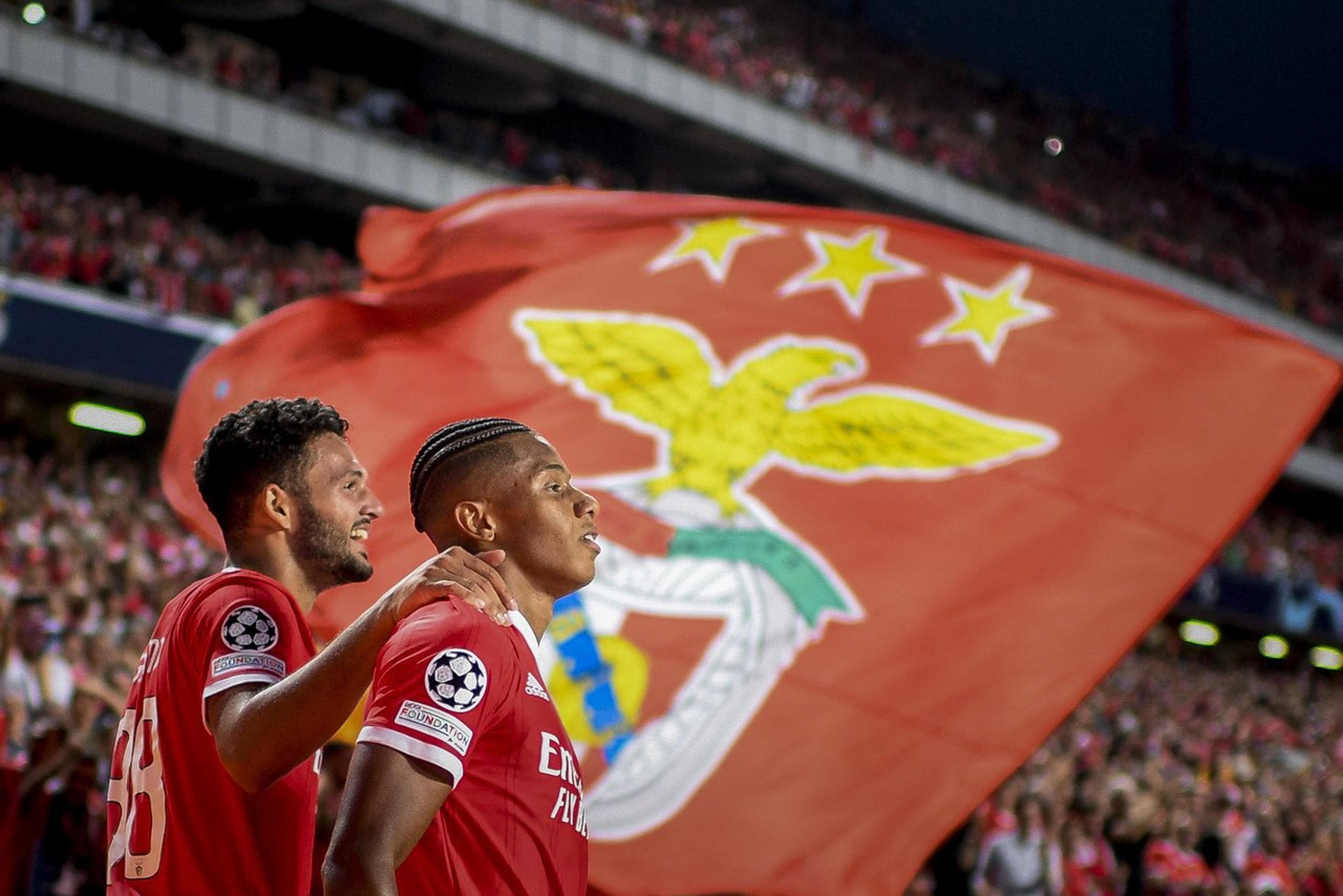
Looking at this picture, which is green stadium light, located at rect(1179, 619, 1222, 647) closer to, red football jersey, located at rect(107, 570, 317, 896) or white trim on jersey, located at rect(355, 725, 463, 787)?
red football jersey, located at rect(107, 570, 317, 896)

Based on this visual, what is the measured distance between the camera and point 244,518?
294cm

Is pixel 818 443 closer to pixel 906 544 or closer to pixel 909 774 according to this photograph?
pixel 906 544

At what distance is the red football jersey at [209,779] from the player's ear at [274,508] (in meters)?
0.14

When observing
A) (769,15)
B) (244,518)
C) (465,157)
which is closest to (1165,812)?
(244,518)

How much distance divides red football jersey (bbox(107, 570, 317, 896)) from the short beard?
0.15 m

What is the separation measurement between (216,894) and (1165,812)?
9.32 metres

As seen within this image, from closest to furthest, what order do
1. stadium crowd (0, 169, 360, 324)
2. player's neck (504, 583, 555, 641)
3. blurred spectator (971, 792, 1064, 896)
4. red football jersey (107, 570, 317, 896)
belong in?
player's neck (504, 583, 555, 641) → red football jersey (107, 570, 317, 896) → blurred spectator (971, 792, 1064, 896) → stadium crowd (0, 169, 360, 324)

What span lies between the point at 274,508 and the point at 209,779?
466mm

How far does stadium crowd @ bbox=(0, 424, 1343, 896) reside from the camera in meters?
6.88

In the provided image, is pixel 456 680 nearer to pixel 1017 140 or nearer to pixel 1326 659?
pixel 1326 659

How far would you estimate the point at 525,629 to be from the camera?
8.18ft

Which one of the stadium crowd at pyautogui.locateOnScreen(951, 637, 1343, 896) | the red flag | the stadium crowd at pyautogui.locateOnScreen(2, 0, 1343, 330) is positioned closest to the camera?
the red flag

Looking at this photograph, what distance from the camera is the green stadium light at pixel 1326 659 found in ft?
112

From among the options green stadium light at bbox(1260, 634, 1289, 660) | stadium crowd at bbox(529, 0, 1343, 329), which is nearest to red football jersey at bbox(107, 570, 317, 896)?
stadium crowd at bbox(529, 0, 1343, 329)
